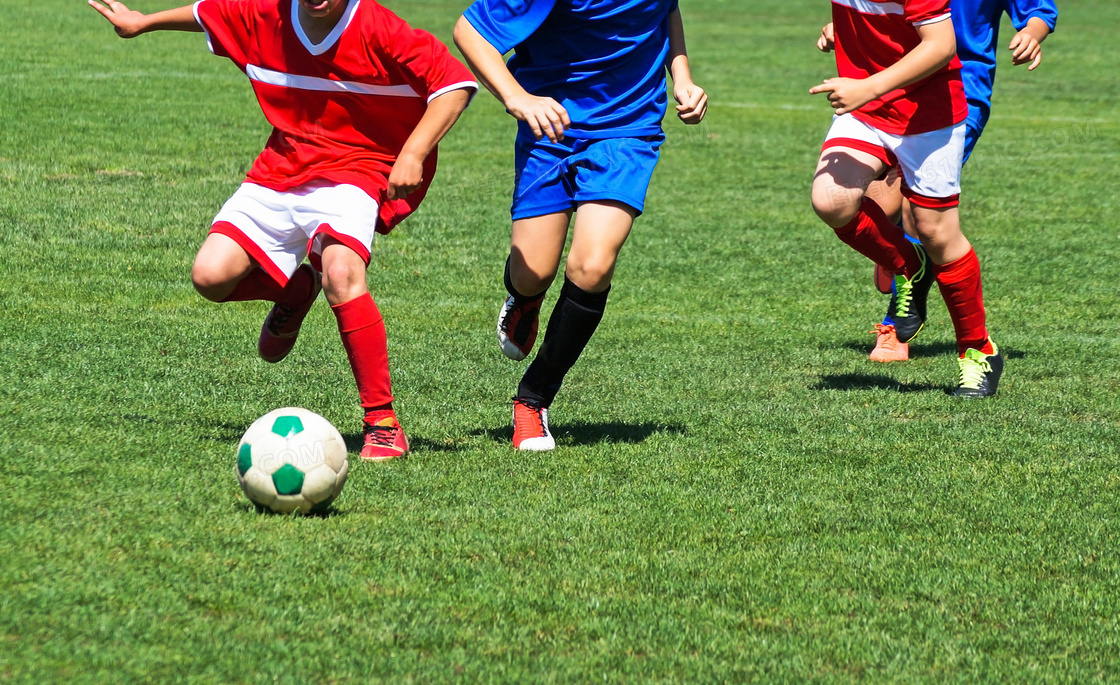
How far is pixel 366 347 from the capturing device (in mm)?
5043

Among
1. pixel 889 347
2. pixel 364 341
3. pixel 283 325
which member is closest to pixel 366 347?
pixel 364 341

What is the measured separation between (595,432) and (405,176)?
1.37m

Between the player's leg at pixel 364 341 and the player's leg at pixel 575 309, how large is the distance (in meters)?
0.52

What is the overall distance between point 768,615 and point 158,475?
2021mm

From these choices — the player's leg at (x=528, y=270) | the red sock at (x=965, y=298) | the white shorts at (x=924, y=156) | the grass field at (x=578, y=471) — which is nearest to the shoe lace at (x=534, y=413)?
the grass field at (x=578, y=471)

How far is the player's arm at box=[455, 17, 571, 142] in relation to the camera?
16.3 ft

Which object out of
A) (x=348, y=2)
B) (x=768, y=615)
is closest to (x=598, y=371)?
(x=348, y=2)

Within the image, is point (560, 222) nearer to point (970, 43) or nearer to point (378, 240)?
point (970, 43)

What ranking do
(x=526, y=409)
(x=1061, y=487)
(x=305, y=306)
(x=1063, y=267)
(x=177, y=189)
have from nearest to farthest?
(x=1061, y=487) < (x=526, y=409) < (x=305, y=306) < (x=1063, y=267) < (x=177, y=189)

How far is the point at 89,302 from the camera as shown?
7707 millimetres

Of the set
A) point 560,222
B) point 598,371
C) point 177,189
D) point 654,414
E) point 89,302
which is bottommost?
point 177,189

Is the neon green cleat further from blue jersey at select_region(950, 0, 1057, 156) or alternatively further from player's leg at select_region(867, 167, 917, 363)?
blue jersey at select_region(950, 0, 1057, 156)

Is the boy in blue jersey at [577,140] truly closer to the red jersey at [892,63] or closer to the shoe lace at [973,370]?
the red jersey at [892,63]

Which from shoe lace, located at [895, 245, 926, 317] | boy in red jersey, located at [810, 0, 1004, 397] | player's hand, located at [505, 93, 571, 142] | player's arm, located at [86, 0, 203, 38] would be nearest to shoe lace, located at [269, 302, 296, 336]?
player's arm, located at [86, 0, 203, 38]
